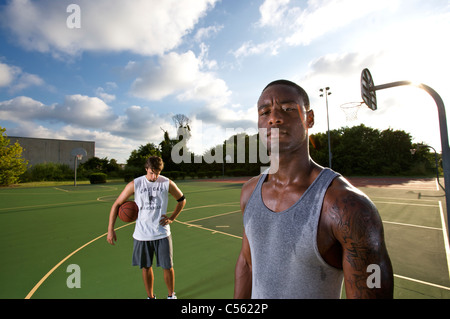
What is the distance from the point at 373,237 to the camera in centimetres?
93

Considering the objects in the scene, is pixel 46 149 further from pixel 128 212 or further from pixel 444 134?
pixel 444 134

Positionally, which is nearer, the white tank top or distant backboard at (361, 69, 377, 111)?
the white tank top

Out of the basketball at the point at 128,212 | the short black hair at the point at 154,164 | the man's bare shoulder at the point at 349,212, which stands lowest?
the basketball at the point at 128,212

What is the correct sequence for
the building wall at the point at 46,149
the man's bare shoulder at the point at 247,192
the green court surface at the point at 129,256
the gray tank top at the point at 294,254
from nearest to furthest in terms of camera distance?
the gray tank top at the point at 294,254, the man's bare shoulder at the point at 247,192, the green court surface at the point at 129,256, the building wall at the point at 46,149

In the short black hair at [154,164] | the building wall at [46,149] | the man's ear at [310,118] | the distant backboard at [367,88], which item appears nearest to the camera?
the man's ear at [310,118]

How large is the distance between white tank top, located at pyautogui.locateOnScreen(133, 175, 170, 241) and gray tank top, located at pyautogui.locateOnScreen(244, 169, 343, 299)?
9.60 feet

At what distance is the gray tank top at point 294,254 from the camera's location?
3.54 ft

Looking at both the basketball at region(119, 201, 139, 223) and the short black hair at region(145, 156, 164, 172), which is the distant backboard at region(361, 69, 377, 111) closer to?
the short black hair at region(145, 156, 164, 172)

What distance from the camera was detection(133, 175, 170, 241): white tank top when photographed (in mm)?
3824

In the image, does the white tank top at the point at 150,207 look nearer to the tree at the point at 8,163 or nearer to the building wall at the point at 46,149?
the tree at the point at 8,163

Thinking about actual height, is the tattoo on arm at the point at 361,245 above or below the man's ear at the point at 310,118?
below

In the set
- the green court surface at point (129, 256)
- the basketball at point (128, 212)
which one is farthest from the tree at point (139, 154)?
the basketball at point (128, 212)

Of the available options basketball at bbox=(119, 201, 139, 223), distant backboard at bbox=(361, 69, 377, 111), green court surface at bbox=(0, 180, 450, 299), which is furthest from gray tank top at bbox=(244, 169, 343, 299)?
distant backboard at bbox=(361, 69, 377, 111)
